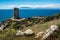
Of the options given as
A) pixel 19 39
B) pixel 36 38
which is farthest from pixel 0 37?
pixel 36 38

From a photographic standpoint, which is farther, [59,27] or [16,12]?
[16,12]

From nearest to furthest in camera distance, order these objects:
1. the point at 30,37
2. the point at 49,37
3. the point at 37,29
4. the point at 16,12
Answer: the point at 49,37, the point at 30,37, the point at 37,29, the point at 16,12

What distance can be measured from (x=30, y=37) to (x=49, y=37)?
4.74ft

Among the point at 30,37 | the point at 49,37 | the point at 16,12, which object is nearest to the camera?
the point at 49,37

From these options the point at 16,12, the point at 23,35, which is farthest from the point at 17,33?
the point at 16,12

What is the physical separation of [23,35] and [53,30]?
6.18 feet

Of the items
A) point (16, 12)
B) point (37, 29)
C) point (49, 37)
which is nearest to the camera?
point (49, 37)

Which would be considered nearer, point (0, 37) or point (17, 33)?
point (0, 37)

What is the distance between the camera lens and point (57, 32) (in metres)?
13.2

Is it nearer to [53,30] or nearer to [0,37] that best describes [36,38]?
[53,30]

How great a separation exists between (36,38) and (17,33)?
1.23m

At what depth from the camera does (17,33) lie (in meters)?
14.0

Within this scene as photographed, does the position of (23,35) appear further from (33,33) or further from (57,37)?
(57,37)

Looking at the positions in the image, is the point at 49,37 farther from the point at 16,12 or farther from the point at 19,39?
the point at 16,12
